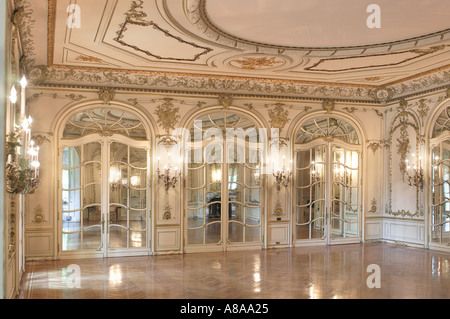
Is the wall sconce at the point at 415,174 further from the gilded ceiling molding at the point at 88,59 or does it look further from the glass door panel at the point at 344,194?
the gilded ceiling molding at the point at 88,59

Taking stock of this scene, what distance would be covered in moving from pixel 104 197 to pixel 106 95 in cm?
188

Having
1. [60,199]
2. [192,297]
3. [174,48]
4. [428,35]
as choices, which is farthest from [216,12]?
[60,199]

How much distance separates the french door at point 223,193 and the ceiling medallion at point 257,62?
1404 millimetres

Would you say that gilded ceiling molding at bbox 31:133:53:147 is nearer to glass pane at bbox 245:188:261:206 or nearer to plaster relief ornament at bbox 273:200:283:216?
glass pane at bbox 245:188:261:206

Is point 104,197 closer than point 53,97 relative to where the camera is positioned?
No

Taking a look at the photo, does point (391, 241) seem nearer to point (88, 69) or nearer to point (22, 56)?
point (88, 69)

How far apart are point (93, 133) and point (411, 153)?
6.40 m

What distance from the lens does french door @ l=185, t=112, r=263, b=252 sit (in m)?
8.60

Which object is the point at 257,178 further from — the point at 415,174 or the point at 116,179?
the point at 415,174

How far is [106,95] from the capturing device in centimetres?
808

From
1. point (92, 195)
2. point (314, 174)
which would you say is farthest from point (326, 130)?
point (92, 195)

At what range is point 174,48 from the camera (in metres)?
6.62

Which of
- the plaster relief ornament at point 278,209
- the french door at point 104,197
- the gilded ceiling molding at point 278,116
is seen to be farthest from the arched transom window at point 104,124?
the plaster relief ornament at point 278,209

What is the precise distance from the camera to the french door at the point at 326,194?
365 inches
